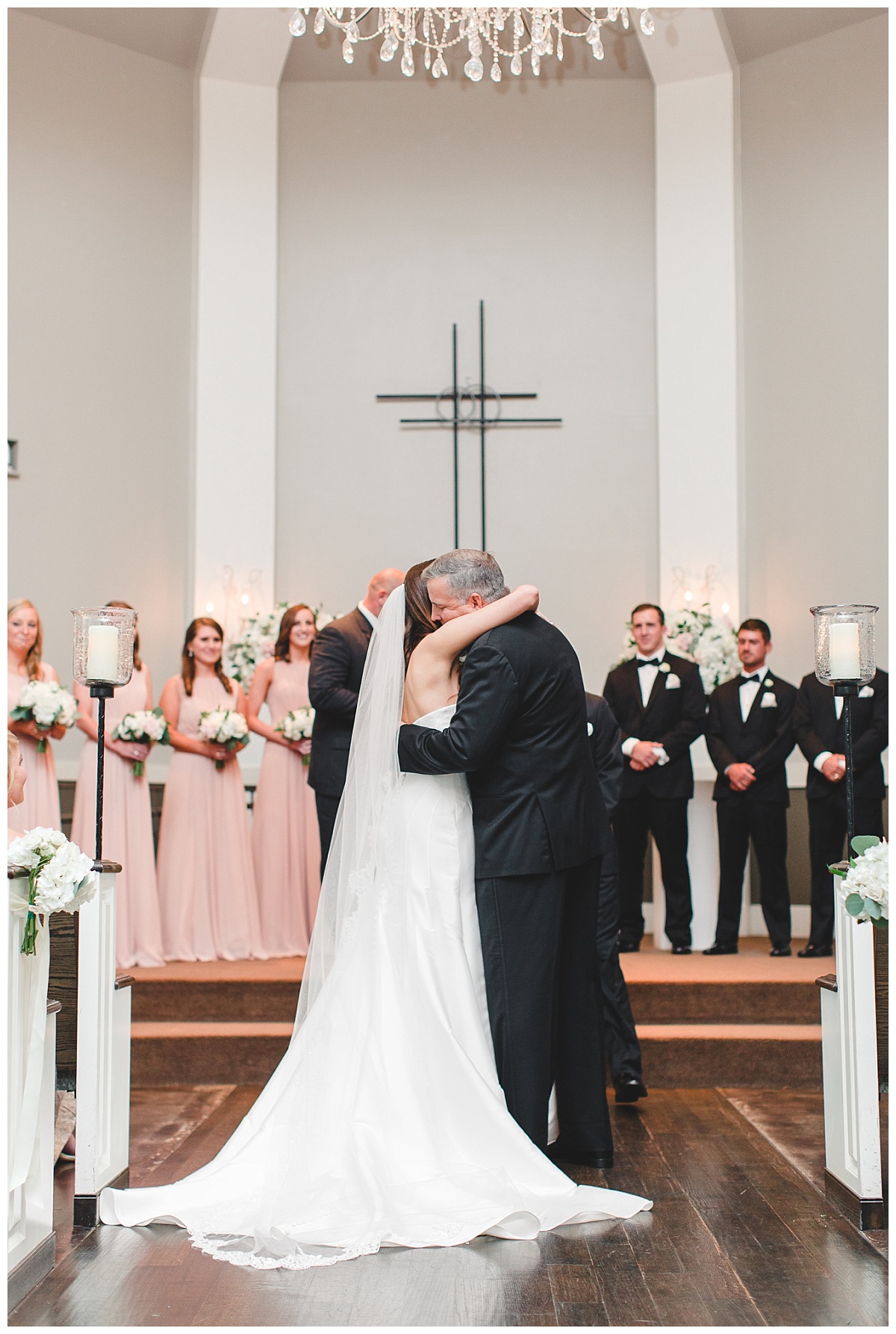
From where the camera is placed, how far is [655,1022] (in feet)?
18.9

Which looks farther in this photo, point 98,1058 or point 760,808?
point 760,808

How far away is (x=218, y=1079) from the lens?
5.43 metres

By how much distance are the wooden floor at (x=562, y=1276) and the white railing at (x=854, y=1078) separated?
98 millimetres

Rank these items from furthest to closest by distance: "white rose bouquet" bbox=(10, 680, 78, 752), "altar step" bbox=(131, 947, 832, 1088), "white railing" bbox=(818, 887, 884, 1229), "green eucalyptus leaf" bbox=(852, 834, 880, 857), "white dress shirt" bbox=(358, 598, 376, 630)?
"white rose bouquet" bbox=(10, 680, 78, 752) < "white dress shirt" bbox=(358, 598, 376, 630) < "altar step" bbox=(131, 947, 832, 1088) < "white railing" bbox=(818, 887, 884, 1229) < "green eucalyptus leaf" bbox=(852, 834, 880, 857)

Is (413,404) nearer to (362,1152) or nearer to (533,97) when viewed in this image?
(533,97)

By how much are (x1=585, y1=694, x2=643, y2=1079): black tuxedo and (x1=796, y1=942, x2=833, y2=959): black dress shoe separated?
188cm

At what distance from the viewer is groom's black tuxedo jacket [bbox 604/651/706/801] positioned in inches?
271

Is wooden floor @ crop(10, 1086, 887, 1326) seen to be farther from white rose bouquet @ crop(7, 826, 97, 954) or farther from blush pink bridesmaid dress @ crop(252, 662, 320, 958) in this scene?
blush pink bridesmaid dress @ crop(252, 662, 320, 958)

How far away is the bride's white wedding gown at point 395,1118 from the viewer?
11.0 feet

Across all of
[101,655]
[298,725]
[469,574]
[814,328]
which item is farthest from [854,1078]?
[814,328]

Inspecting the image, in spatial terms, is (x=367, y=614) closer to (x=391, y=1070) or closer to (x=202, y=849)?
(x=202, y=849)

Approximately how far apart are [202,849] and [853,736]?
11.2 feet

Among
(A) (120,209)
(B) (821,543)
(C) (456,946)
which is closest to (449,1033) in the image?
(C) (456,946)

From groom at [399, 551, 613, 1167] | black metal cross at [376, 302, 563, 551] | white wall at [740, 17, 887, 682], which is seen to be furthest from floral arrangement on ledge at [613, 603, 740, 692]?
groom at [399, 551, 613, 1167]
